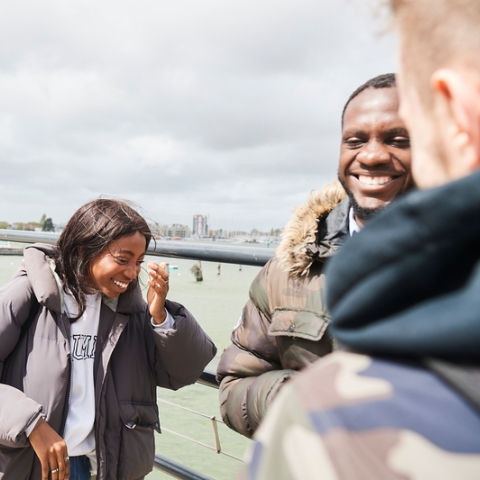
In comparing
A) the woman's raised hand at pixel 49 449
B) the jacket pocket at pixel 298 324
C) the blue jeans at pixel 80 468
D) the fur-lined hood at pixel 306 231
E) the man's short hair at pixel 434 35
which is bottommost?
the blue jeans at pixel 80 468

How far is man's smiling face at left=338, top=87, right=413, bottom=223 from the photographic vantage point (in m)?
1.66

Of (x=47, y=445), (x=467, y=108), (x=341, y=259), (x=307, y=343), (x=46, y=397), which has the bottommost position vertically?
(x=47, y=445)

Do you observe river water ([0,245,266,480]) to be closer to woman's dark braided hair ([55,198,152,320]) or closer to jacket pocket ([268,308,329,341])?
woman's dark braided hair ([55,198,152,320])

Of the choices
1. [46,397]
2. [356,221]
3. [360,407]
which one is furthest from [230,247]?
[360,407]

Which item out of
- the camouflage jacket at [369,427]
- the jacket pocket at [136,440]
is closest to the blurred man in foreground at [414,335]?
the camouflage jacket at [369,427]

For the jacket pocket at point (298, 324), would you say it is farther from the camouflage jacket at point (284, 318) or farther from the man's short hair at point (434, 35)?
the man's short hair at point (434, 35)

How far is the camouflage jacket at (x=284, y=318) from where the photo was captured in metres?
1.67

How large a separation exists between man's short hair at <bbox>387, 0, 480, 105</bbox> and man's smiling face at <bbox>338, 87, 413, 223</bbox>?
947 millimetres

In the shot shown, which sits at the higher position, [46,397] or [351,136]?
[351,136]

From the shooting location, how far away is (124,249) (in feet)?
7.87

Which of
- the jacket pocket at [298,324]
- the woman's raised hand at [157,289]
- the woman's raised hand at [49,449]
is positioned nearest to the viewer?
the jacket pocket at [298,324]

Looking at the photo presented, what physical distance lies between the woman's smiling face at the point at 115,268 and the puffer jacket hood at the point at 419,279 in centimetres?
186

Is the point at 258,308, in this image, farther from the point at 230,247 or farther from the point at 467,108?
the point at 467,108

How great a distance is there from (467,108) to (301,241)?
1171mm
